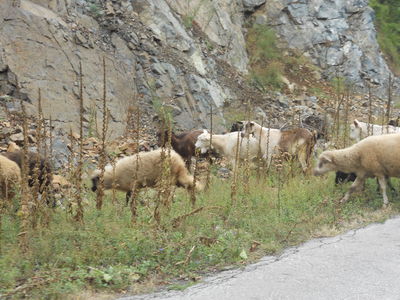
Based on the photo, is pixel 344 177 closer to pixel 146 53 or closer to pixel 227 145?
pixel 227 145

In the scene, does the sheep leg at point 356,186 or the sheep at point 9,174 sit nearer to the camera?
the sheep at point 9,174

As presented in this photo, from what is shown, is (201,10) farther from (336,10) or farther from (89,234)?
(89,234)

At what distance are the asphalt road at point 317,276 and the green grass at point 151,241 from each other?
284 millimetres

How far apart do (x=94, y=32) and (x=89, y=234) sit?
13418mm

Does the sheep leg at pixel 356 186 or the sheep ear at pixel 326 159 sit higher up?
the sheep ear at pixel 326 159

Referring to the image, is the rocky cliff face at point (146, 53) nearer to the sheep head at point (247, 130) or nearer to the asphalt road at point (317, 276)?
the sheep head at point (247, 130)

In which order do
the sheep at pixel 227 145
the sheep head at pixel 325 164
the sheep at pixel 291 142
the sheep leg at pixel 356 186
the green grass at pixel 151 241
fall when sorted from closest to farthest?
the green grass at pixel 151 241 < the sheep leg at pixel 356 186 < the sheep head at pixel 325 164 < the sheep at pixel 291 142 < the sheep at pixel 227 145

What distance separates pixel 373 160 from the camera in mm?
9898

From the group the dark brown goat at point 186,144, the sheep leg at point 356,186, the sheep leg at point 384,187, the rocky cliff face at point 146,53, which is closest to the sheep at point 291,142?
the dark brown goat at point 186,144

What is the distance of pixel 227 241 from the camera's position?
686 cm

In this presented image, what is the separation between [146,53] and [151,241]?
546 inches

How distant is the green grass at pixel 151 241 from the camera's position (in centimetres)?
555

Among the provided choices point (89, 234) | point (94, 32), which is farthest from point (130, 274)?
A: point (94, 32)

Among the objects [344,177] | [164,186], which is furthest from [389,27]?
[164,186]
